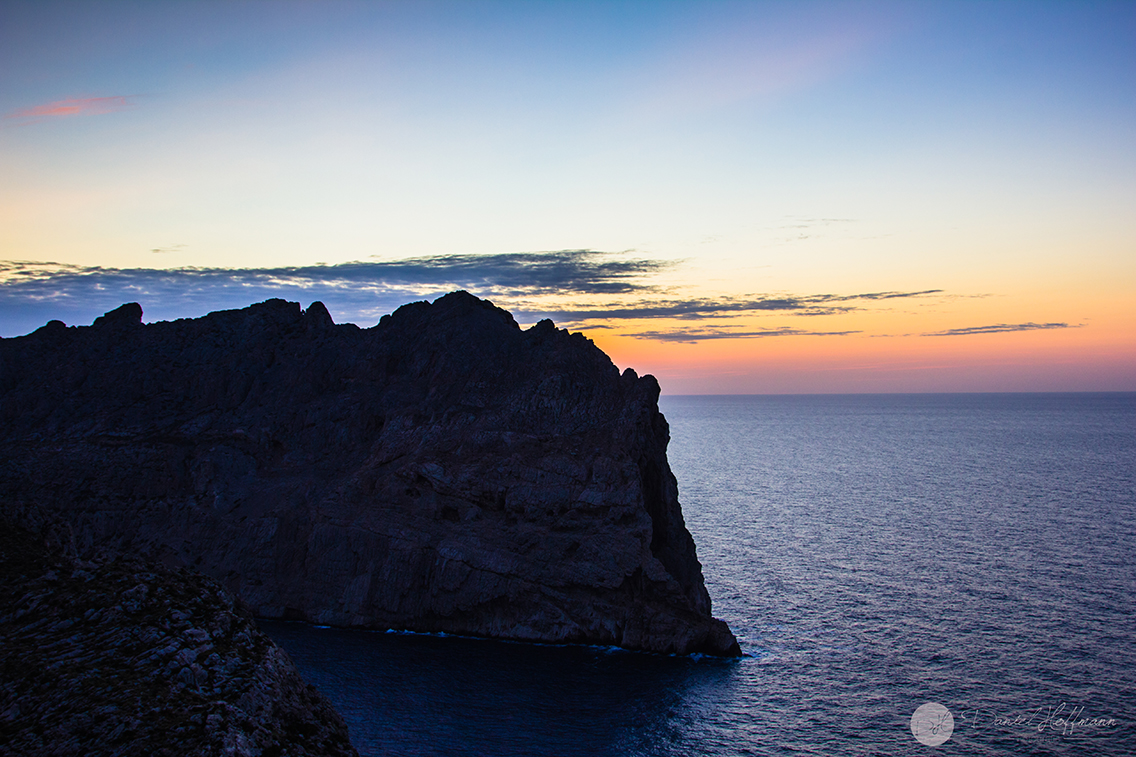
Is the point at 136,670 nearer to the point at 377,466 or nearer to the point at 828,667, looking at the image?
the point at 828,667

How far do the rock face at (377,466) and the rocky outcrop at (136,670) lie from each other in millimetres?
38372

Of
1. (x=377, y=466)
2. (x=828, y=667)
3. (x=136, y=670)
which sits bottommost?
(x=828, y=667)

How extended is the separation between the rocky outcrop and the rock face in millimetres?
38372

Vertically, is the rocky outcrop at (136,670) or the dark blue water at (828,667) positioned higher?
the rocky outcrop at (136,670)

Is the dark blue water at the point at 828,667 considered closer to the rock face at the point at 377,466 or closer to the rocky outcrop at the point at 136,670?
the rock face at the point at 377,466

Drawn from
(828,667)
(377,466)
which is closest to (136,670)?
(828,667)

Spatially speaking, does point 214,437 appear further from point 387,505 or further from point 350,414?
point 387,505

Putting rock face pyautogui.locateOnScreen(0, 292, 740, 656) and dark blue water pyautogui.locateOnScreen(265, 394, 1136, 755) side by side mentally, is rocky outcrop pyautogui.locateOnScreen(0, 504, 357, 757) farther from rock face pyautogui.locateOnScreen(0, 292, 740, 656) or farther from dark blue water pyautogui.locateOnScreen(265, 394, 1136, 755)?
rock face pyautogui.locateOnScreen(0, 292, 740, 656)

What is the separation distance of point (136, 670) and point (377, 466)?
52.0 meters

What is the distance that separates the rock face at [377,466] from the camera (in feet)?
215

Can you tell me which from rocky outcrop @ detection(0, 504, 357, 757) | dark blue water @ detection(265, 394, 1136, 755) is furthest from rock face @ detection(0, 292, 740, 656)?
rocky outcrop @ detection(0, 504, 357, 757)

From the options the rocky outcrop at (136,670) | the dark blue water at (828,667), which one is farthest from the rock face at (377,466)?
the rocky outcrop at (136,670)

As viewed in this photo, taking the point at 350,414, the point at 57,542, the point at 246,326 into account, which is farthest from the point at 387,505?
the point at 57,542

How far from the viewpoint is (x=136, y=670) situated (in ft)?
78.1
